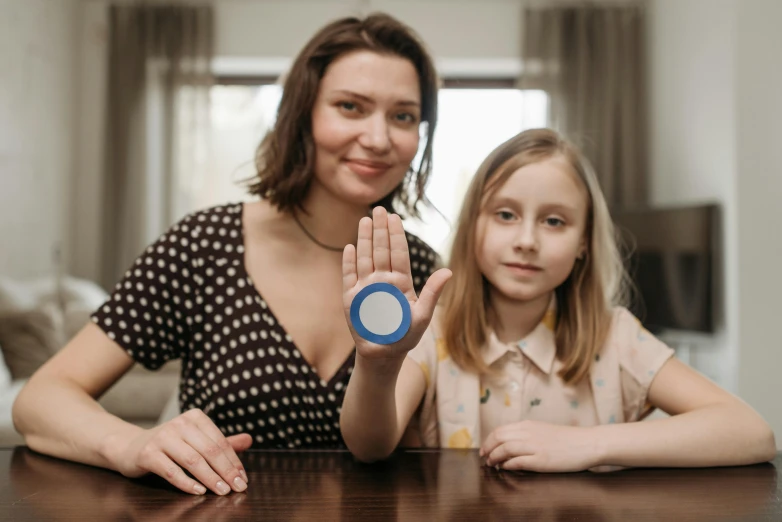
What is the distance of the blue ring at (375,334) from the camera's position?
0.78m

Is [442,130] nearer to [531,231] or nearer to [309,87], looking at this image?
[309,87]

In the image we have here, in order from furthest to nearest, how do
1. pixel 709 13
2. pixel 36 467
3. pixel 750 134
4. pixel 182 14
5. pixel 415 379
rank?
pixel 182 14 < pixel 709 13 < pixel 750 134 < pixel 415 379 < pixel 36 467

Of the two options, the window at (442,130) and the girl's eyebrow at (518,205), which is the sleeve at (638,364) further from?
the window at (442,130)

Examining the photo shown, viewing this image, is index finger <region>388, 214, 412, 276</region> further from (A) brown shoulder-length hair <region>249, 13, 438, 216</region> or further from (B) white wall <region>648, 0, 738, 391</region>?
(B) white wall <region>648, 0, 738, 391</region>

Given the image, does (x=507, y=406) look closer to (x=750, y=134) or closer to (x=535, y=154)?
(x=535, y=154)

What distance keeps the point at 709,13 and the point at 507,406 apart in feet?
12.3

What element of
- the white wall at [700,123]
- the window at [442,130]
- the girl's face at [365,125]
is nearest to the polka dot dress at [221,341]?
the girl's face at [365,125]

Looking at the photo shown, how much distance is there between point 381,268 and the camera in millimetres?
812

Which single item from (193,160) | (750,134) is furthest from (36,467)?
(193,160)

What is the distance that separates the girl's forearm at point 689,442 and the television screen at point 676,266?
2.77m

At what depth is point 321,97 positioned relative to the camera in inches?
52.1

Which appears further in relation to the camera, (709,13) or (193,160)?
(193,160)

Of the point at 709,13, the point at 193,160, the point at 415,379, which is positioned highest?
the point at 709,13

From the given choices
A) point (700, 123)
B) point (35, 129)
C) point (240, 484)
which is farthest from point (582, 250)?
point (35, 129)
